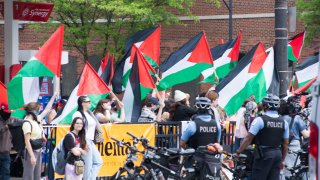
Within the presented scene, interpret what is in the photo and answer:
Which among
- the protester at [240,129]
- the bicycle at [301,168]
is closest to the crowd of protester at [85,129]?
the bicycle at [301,168]

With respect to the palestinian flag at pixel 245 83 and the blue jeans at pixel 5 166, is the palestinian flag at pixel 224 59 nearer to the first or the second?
the palestinian flag at pixel 245 83

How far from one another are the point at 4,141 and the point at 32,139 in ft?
2.02

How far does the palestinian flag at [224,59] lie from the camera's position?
19.8 m

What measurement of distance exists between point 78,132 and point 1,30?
29269 mm

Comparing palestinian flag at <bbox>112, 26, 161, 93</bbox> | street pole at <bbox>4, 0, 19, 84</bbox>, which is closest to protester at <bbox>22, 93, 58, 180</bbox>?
street pole at <bbox>4, 0, 19, 84</bbox>

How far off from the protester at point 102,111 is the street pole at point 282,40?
3.42m

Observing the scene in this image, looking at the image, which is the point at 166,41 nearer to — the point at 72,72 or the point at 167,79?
the point at 72,72

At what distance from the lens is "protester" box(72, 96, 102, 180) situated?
14047mm

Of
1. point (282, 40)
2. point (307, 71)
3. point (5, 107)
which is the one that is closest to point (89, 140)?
point (5, 107)

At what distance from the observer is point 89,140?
46.5ft

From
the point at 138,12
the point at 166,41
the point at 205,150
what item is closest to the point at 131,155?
the point at 205,150

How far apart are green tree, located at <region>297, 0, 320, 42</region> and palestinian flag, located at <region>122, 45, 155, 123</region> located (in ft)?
44.5

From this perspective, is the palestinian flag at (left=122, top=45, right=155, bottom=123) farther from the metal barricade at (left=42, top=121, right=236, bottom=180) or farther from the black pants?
the black pants

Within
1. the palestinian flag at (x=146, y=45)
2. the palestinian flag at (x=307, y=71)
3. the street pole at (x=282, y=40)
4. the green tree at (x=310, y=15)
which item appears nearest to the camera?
the street pole at (x=282, y=40)
